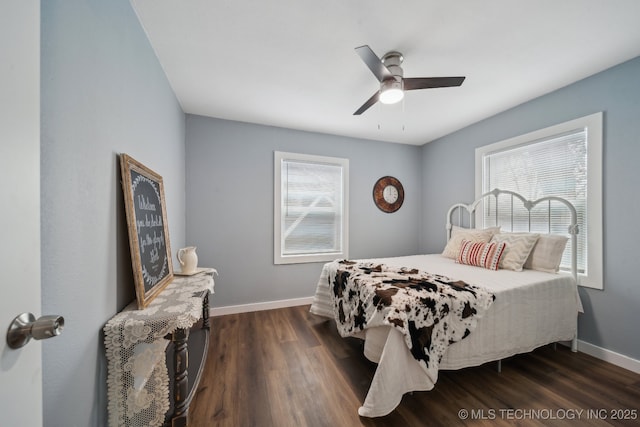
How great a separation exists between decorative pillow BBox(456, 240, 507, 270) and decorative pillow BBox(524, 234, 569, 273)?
271 mm

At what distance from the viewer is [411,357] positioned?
150 cm

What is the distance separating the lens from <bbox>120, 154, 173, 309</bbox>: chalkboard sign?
127 cm

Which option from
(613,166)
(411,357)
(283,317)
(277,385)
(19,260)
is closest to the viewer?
(19,260)

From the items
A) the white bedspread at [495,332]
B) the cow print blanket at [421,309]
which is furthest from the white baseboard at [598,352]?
the cow print blanket at [421,309]

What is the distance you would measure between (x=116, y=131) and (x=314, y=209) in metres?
2.53

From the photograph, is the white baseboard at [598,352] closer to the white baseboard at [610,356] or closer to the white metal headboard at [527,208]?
the white baseboard at [610,356]

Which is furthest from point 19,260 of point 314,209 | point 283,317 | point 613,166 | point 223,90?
point 613,166

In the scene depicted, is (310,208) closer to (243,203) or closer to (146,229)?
(243,203)

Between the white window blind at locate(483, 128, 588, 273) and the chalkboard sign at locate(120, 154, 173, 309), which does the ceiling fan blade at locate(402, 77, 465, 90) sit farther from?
the chalkboard sign at locate(120, 154, 173, 309)

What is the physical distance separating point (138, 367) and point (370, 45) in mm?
2439

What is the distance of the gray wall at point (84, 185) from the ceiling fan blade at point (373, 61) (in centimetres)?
134

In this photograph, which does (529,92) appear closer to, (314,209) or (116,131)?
(314,209)

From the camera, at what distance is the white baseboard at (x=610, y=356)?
1.87m

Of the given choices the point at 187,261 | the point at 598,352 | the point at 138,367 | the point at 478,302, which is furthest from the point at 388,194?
the point at 138,367
